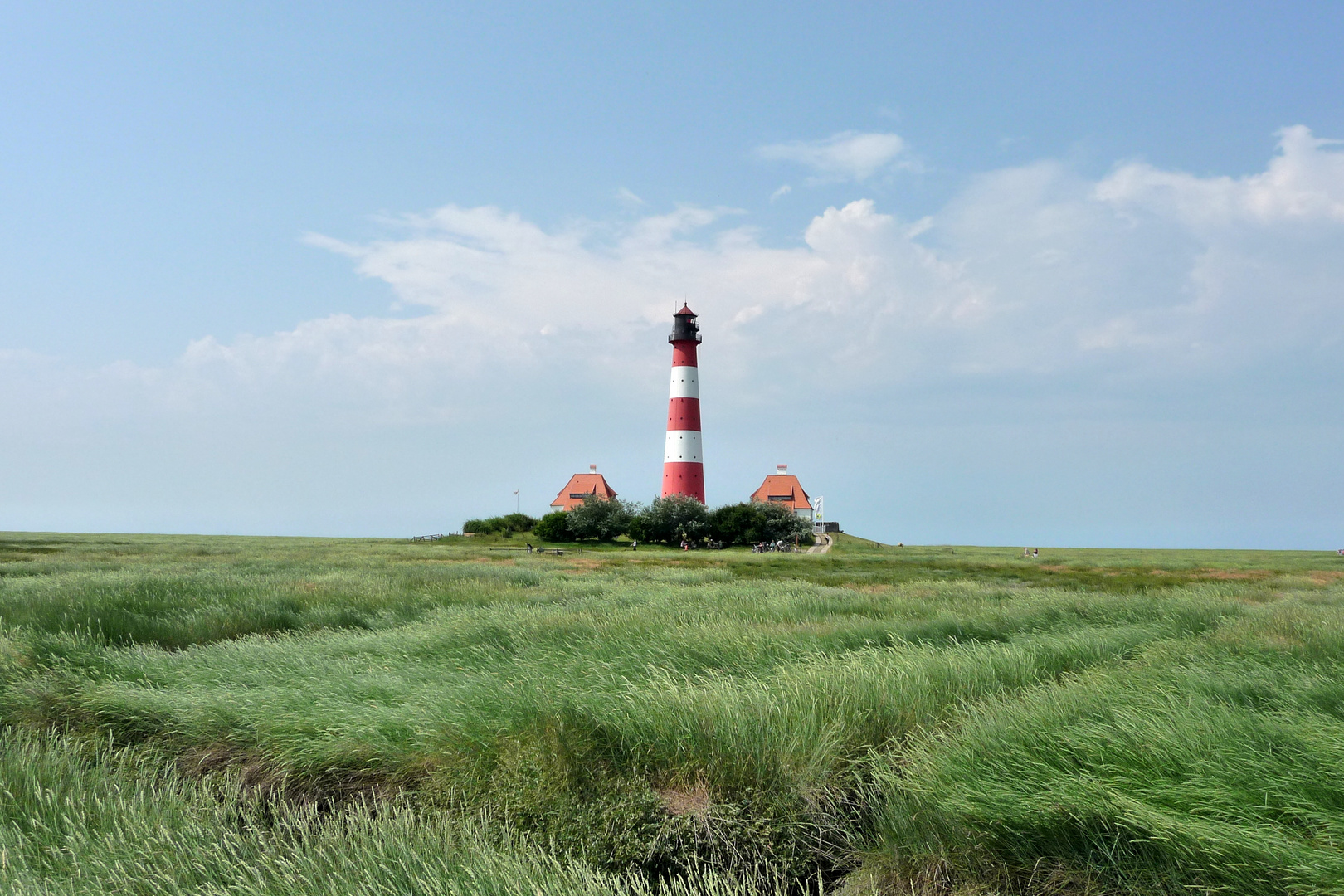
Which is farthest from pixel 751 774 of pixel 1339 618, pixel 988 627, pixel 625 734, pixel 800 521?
pixel 800 521

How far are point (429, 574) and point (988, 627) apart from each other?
1308 centimetres

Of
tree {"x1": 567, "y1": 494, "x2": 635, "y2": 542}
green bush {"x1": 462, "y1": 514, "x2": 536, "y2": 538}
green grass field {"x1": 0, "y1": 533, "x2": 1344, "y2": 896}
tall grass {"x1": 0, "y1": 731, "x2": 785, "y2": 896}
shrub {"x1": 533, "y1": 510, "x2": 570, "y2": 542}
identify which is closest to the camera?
tall grass {"x1": 0, "y1": 731, "x2": 785, "y2": 896}

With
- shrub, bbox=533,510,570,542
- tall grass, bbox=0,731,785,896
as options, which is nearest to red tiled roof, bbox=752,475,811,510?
shrub, bbox=533,510,570,542

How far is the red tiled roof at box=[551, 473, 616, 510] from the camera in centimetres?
7981

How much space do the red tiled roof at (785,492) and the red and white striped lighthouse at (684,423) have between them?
64.5 feet

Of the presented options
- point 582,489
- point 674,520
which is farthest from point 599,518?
point 582,489

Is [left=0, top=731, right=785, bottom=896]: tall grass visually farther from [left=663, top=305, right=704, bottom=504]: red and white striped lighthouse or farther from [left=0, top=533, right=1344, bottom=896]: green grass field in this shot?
[left=663, top=305, right=704, bottom=504]: red and white striped lighthouse

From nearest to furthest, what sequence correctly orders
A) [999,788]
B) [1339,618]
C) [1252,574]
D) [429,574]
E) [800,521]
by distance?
[999,788] < [1339,618] < [429,574] < [1252,574] < [800,521]

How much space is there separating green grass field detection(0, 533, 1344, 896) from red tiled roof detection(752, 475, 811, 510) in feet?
230

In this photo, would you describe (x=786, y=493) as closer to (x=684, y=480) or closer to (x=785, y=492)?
(x=785, y=492)

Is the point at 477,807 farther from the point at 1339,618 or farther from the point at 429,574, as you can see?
the point at 429,574

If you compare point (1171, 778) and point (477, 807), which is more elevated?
point (1171, 778)

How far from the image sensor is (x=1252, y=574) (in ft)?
93.0

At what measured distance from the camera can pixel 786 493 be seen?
78.8 meters
